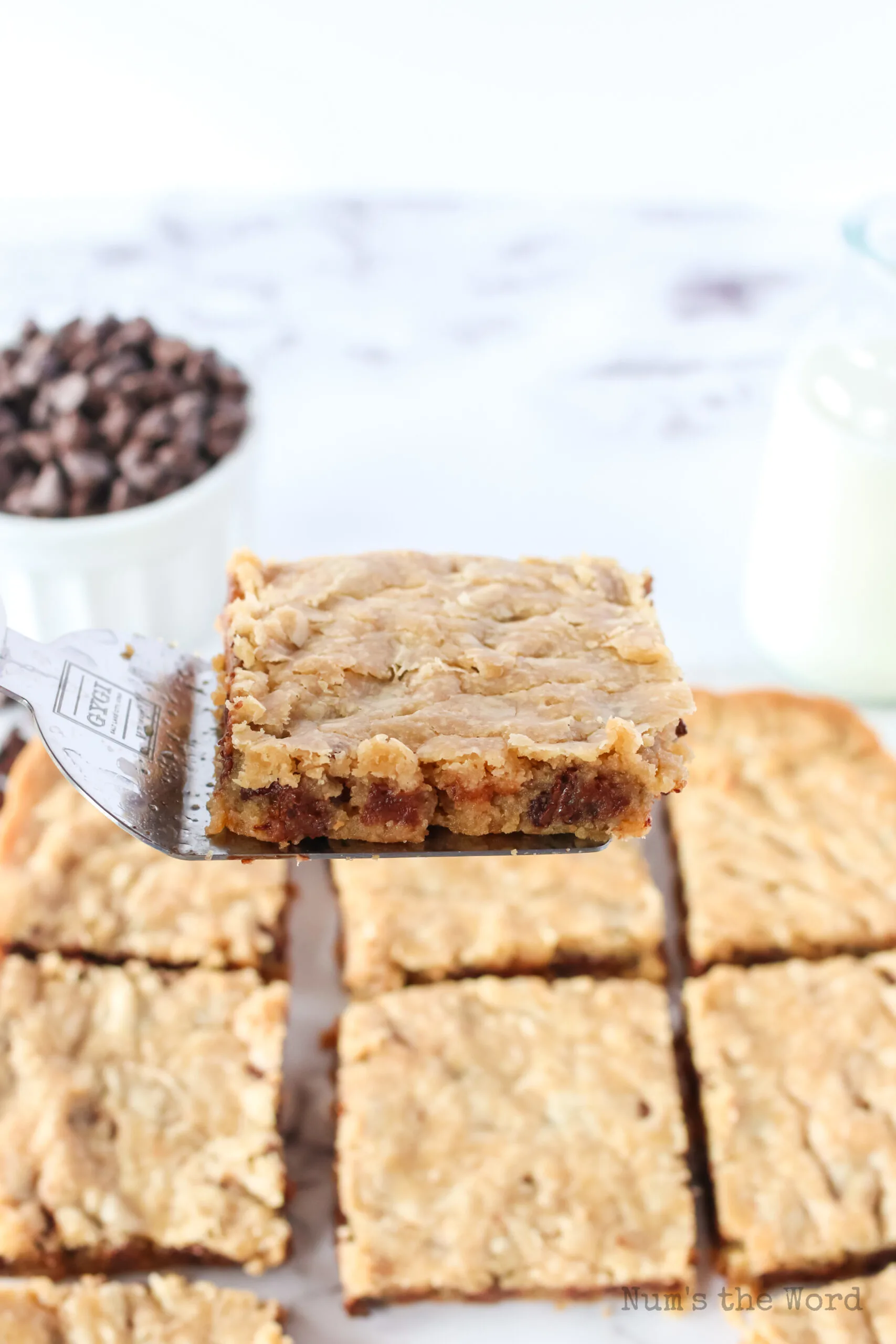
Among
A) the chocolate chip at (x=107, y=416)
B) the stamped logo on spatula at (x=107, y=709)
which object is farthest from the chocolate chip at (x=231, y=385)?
the stamped logo on spatula at (x=107, y=709)

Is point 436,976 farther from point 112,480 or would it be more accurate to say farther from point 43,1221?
point 112,480

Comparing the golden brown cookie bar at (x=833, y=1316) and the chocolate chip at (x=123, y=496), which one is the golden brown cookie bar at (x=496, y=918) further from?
the chocolate chip at (x=123, y=496)

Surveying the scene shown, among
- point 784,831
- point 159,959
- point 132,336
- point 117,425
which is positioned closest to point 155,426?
point 117,425

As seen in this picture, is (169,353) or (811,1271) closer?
(811,1271)

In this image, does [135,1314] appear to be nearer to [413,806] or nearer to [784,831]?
[413,806]

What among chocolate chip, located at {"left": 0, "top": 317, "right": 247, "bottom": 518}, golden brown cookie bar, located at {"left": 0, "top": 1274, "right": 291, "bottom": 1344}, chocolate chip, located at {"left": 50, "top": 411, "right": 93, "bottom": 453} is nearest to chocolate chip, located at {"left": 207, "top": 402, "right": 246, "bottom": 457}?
chocolate chip, located at {"left": 0, "top": 317, "right": 247, "bottom": 518}
